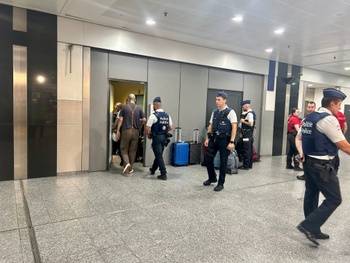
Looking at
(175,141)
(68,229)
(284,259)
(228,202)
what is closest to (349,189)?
(228,202)

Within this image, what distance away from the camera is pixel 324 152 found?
2.54 metres

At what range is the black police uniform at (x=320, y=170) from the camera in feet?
8.22

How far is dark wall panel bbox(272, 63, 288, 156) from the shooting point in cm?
805

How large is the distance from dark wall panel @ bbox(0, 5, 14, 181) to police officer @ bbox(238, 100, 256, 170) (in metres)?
4.70

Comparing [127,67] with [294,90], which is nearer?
[127,67]

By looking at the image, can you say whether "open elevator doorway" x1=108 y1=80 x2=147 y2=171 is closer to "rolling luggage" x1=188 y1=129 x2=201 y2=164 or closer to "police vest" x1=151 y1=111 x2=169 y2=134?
"police vest" x1=151 y1=111 x2=169 y2=134

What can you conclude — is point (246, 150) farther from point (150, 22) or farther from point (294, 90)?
point (294, 90)

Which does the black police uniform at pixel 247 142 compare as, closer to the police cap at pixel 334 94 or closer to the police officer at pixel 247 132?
the police officer at pixel 247 132

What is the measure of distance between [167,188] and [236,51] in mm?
4319

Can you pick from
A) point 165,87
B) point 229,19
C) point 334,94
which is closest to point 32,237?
point 334,94

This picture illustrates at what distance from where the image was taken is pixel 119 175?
5.16 meters

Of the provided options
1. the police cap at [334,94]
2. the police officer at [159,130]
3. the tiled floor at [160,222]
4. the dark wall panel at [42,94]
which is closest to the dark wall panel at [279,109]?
the tiled floor at [160,222]

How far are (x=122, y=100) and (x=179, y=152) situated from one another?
386cm

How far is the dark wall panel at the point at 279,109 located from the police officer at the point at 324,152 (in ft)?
18.9
